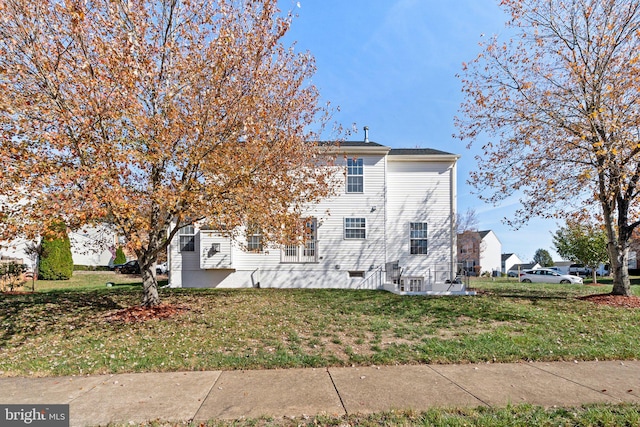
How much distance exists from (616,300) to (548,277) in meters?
18.8

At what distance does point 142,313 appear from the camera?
8328 mm

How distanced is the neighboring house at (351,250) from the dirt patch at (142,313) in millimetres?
6315

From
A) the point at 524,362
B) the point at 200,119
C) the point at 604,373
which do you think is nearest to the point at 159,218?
the point at 200,119

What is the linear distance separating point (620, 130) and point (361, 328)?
8930mm

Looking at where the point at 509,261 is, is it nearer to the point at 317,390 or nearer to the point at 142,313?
the point at 142,313

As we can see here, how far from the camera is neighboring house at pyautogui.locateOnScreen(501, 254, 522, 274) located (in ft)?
213

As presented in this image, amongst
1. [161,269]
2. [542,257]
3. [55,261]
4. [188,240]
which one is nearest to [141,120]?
[188,240]

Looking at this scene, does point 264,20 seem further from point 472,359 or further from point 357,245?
point 357,245

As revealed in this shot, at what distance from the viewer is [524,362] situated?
5883 millimetres

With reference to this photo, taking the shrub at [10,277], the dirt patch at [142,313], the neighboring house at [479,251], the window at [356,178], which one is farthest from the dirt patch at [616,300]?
the shrub at [10,277]

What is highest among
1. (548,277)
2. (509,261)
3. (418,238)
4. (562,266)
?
(418,238)

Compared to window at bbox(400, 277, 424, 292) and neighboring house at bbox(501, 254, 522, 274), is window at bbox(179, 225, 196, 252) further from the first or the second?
neighboring house at bbox(501, 254, 522, 274)

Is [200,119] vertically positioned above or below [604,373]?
above

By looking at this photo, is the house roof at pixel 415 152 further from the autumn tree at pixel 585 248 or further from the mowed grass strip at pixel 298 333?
the autumn tree at pixel 585 248
